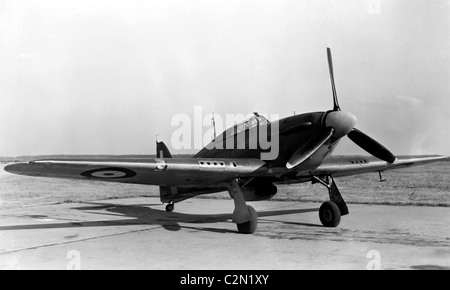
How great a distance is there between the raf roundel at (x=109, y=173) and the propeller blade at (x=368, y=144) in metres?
4.80

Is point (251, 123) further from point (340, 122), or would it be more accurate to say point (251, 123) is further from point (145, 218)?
point (145, 218)

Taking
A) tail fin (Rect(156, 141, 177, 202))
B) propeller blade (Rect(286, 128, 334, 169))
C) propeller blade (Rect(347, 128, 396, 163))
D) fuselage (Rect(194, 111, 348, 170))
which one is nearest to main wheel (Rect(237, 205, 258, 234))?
fuselage (Rect(194, 111, 348, 170))

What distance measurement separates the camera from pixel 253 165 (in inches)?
360

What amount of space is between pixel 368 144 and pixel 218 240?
3.92m

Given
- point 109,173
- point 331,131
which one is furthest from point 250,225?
point 109,173

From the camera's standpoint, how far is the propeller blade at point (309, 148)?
28.7 ft

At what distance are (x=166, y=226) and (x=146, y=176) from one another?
238 cm

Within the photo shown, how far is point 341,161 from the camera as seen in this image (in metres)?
10.8

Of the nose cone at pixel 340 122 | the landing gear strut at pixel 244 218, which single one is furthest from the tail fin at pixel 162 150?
the nose cone at pixel 340 122

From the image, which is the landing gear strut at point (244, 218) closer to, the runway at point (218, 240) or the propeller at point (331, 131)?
the runway at point (218, 240)

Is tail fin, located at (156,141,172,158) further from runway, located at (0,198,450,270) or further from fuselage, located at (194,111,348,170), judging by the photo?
fuselage, located at (194,111,348,170)

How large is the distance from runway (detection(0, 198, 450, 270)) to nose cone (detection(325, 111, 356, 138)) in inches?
83.0
